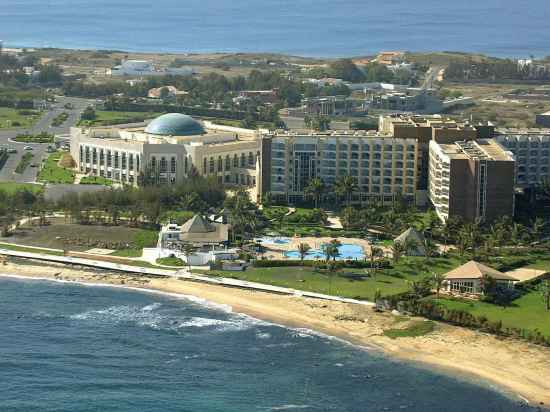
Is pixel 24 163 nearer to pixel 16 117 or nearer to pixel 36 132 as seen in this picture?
pixel 36 132

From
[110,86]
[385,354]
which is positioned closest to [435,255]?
[385,354]

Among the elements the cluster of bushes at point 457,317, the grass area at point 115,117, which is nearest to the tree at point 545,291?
the cluster of bushes at point 457,317

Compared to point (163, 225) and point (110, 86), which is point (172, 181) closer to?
point (163, 225)

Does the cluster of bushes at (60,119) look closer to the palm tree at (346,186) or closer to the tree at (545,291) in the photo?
the palm tree at (346,186)

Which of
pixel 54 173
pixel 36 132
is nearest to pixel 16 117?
pixel 36 132

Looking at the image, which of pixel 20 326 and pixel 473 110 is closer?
pixel 20 326

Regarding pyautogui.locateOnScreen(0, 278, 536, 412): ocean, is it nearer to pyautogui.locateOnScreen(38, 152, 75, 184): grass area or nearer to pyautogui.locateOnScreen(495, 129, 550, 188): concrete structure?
pyautogui.locateOnScreen(38, 152, 75, 184): grass area
